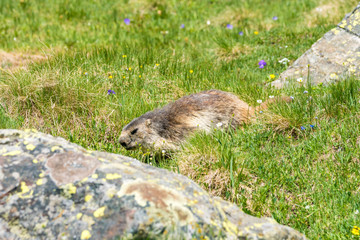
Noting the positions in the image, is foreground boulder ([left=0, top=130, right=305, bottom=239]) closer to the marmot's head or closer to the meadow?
the meadow

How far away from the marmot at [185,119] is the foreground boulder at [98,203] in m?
2.43

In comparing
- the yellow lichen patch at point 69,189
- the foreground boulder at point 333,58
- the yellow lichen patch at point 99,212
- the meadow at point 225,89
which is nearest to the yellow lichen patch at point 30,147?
the yellow lichen patch at point 69,189

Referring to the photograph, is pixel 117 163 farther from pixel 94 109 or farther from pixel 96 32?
pixel 96 32

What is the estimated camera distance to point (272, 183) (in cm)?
414

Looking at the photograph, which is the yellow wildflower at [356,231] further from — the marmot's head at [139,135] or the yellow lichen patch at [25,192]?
the marmot's head at [139,135]

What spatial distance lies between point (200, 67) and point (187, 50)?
135 cm

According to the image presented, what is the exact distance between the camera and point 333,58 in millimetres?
6473

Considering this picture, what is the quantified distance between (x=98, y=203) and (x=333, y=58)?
5227 mm

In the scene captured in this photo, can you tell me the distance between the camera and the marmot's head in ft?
16.7

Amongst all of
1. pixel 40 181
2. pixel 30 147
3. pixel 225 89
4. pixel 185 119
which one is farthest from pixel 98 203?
pixel 225 89

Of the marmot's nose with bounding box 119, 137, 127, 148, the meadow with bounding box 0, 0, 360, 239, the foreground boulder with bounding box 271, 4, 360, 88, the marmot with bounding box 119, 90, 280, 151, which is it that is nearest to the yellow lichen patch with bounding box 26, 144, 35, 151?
the meadow with bounding box 0, 0, 360, 239

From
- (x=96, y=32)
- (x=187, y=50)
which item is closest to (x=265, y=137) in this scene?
(x=187, y=50)

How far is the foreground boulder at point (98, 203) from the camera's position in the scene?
7.98ft

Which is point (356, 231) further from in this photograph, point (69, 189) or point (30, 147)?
point (30, 147)
